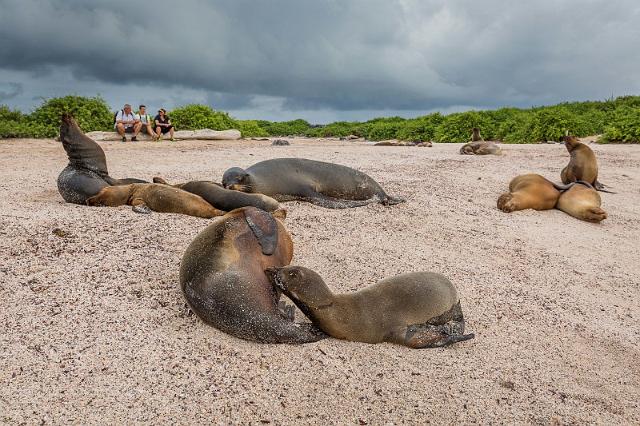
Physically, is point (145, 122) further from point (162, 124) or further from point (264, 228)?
point (264, 228)

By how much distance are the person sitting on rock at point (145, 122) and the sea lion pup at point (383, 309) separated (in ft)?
45.7

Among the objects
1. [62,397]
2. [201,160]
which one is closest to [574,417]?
[62,397]

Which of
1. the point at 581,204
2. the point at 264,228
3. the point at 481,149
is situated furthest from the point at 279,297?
the point at 481,149

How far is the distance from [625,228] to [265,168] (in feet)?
17.1

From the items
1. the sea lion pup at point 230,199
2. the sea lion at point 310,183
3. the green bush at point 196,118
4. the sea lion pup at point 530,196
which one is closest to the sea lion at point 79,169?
the sea lion pup at point 230,199

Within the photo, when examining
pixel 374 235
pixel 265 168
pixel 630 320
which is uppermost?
pixel 265 168

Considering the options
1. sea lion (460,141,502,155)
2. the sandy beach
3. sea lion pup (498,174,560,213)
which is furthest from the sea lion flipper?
sea lion (460,141,502,155)

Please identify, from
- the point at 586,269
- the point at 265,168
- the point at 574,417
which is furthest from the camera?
the point at 265,168

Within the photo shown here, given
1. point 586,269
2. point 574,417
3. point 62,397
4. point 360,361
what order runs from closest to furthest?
point 62,397, point 574,417, point 360,361, point 586,269

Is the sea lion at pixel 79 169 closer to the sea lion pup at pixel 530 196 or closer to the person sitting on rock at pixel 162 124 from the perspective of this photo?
the sea lion pup at pixel 530 196

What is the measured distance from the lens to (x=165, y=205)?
6.15 m

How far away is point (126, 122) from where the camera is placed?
1616cm

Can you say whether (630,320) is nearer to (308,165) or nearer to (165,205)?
(308,165)

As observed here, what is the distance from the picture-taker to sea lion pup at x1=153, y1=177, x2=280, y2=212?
6.05 m
